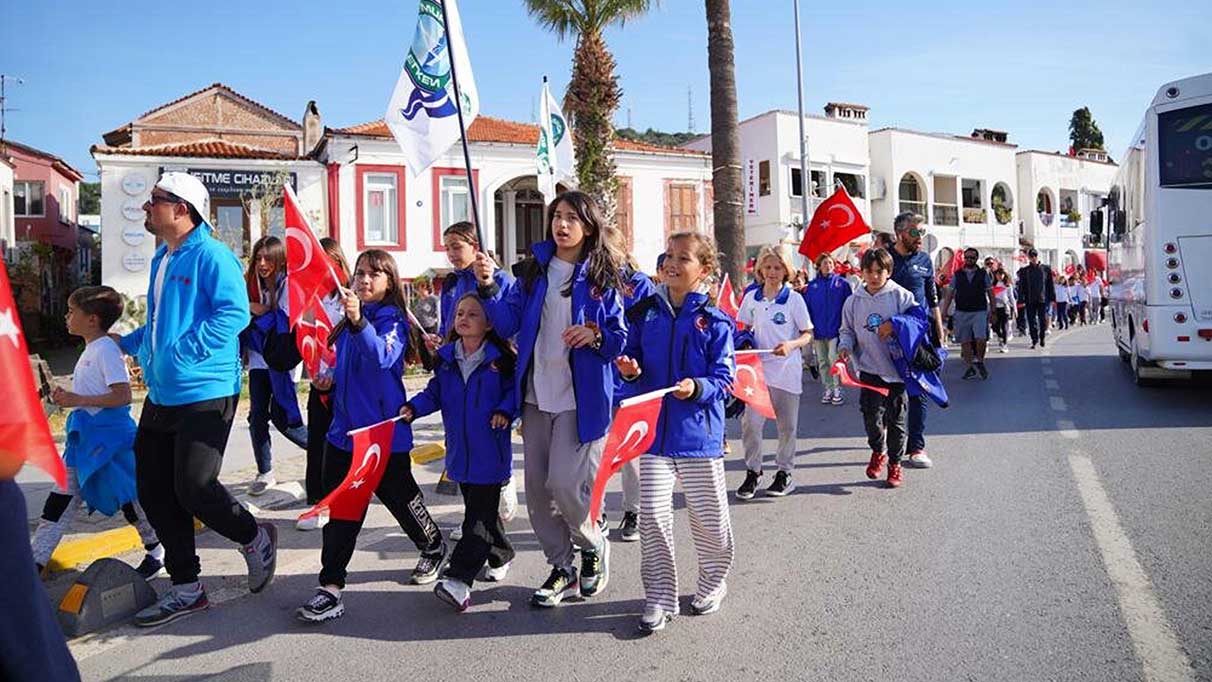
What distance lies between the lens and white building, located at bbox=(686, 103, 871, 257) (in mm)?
35344

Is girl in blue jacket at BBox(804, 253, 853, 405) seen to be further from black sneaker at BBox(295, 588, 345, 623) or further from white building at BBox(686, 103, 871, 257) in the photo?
white building at BBox(686, 103, 871, 257)

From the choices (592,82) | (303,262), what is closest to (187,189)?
(303,262)

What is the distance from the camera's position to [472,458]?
4.19 m

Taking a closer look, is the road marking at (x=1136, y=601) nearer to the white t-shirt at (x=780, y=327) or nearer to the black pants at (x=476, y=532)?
the white t-shirt at (x=780, y=327)

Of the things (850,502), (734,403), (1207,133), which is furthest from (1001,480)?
(1207,133)

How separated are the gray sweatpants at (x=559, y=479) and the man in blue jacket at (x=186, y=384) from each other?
1.44 metres

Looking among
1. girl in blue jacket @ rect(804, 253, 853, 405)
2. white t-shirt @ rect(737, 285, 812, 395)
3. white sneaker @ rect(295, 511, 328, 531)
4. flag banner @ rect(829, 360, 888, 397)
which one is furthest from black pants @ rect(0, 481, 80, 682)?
girl in blue jacket @ rect(804, 253, 853, 405)

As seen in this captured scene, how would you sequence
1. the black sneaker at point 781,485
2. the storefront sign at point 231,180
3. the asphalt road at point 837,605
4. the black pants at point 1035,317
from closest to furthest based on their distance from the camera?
the asphalt road at point 837,605, the black sneaker at point 781,485, the black pants at point 1035,317, the storefront sign at point 231,180

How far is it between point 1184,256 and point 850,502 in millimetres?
5893

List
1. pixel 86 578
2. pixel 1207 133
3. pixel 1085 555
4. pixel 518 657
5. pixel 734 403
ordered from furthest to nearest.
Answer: pixel 1207 133 < pixel 734 403 < pixel 1085 555 < pixel 86 578 < pixel 518 657

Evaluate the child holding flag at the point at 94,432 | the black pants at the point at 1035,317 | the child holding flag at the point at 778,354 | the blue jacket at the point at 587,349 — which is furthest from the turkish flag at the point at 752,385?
the black pants at the point at 1035,317

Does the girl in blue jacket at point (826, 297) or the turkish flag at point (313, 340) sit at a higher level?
the girl in blue jacket at point (826, 297)

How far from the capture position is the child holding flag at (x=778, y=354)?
248 inches

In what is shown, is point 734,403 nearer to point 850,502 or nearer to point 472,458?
point 850,502
